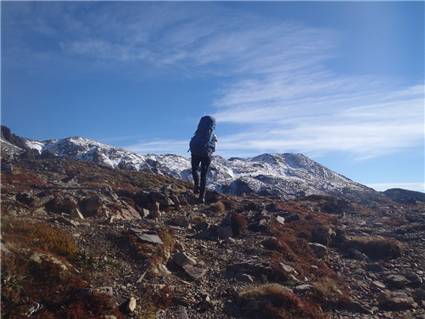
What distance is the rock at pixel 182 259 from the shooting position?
12914 millimetres

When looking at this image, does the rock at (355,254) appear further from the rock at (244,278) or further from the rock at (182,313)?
the rock at (182,313)

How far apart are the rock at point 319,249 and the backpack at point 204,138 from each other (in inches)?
249

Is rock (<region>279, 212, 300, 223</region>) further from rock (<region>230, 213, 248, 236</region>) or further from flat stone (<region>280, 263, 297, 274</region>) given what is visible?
flat stone (<region>280, 263, 297, 274</region>)

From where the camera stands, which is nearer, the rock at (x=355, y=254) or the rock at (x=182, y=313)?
the rock at (x=182, y=313)

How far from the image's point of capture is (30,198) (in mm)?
17016

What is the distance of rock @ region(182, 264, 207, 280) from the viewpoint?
1230 cm

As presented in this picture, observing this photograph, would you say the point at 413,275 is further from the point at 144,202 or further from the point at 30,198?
the point at 30,198

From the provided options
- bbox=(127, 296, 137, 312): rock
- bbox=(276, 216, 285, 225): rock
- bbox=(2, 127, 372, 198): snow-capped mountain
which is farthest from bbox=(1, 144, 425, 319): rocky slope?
bbox=(2, 127, 372, 198): snow-capped mountain

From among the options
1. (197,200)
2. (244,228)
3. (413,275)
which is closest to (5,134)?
(197,200)

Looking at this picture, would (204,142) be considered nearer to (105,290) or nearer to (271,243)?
(271,243)

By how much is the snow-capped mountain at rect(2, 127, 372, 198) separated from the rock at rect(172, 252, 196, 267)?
54.4 m

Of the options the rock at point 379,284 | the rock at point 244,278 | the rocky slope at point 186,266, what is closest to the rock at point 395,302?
the rocky slope at point 186,266

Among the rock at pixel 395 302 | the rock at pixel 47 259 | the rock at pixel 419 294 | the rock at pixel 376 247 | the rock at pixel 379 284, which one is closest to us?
the rock at pixel 47 259

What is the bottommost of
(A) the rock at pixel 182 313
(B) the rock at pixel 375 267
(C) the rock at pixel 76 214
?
(A) the rock at pixel 182 313
